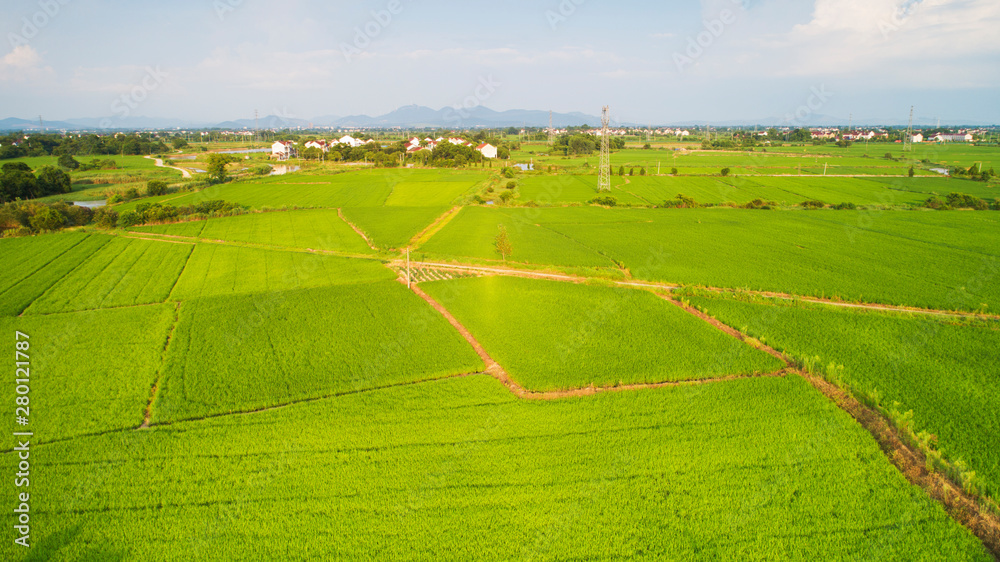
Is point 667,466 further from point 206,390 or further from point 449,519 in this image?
point 206,390

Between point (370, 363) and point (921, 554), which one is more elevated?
point (370, 363)

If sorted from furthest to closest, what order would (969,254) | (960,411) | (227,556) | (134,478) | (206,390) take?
(969,254) → (206,390) → (960,411) → (134,478) → (227,556)

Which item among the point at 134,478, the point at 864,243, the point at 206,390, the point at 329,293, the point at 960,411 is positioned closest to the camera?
the point at 134,478

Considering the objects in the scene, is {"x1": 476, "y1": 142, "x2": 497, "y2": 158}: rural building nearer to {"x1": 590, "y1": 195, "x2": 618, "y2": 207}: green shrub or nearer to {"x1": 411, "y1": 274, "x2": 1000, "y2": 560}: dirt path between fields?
{"x1": 590, "y1": 195, "x2": 618, "y2": 207}: green shrub

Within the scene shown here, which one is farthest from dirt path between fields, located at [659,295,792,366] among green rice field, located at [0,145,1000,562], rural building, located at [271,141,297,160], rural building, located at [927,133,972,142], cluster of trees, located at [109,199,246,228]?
rural building, located at [927,133,972,142]

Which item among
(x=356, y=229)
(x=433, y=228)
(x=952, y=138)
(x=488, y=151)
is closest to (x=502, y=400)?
(x=433, y=228)

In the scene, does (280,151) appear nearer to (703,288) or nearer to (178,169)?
(178,169)

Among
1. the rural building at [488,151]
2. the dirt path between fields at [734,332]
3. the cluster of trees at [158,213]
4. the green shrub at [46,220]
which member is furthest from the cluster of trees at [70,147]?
the dirt path between fields at [734,332]

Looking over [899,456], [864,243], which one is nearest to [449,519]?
[899,456]
